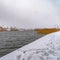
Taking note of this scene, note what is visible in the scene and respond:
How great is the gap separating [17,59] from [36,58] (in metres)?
0.51

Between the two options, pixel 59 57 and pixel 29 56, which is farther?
pixel 29 56

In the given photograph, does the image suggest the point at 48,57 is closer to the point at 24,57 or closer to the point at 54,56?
the point at 54,56

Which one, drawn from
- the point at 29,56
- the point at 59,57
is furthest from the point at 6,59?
the point at 59,57

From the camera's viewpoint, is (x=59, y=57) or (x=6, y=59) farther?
(x=6, y=59)

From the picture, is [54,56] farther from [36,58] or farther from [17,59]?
[17,59]

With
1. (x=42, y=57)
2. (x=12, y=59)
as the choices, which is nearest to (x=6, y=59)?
(x=12, y=59)

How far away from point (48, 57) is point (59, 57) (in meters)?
0.32

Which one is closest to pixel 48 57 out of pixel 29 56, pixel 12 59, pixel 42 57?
pixel 42 57

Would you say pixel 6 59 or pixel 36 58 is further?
pixel 6 59

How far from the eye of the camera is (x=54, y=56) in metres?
5.32

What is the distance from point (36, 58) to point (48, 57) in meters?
0.33

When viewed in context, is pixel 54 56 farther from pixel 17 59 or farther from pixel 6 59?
pixel 6 59

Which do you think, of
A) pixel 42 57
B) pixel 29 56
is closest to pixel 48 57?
pixel 42 57

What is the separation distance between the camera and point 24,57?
212 inches
